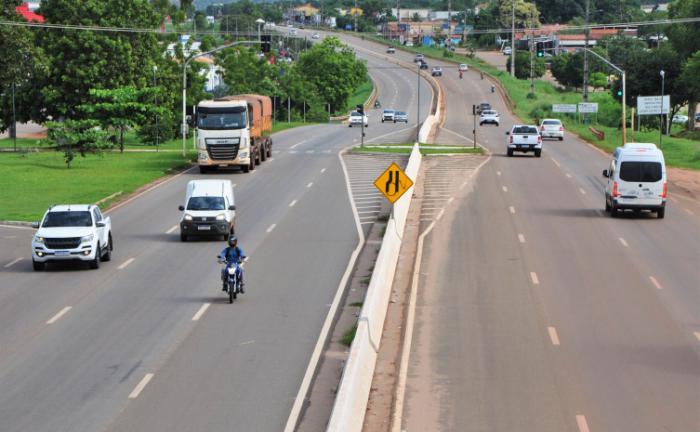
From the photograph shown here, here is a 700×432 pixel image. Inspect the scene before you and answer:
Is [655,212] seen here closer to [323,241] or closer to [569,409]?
[323,241]

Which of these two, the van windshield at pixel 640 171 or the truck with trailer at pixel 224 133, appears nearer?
the van windshield at pixel 640 171

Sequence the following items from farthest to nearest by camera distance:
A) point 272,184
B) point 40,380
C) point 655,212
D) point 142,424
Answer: point 272,184
point 655,212
point 40,380
point 142,424

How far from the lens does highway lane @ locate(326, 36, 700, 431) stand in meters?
19.1

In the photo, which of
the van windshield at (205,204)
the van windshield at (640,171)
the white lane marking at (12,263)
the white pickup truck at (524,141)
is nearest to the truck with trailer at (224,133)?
the white pickup truck at (524,141)

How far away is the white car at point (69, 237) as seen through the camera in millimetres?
33250

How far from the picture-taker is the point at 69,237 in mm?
33188

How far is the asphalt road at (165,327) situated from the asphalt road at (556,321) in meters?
2.57

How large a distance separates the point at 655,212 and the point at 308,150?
37323 millimetres

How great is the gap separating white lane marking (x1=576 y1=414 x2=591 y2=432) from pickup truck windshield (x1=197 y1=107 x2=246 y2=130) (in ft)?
149

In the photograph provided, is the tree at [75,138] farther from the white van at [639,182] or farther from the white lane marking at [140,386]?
the white lane marking at [140,386]

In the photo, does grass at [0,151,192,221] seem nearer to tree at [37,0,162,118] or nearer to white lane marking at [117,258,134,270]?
tree at [37,0,162,118]

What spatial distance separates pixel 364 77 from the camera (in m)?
181

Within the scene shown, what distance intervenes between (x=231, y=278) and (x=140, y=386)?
828 cm

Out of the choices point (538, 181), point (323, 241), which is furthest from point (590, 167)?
point (323, 241)
